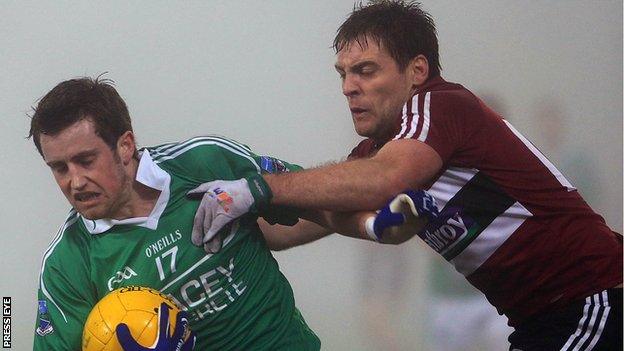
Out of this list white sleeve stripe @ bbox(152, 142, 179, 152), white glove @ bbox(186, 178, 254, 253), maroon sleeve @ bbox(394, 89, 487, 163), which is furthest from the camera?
white sleeve stripe @ bbox(152, 142, 179, 152)

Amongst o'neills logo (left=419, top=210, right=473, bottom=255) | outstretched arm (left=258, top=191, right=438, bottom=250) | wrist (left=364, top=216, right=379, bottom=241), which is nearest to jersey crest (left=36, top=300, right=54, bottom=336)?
outstretched arm (left=258, top=191, right=438, bottom=250)

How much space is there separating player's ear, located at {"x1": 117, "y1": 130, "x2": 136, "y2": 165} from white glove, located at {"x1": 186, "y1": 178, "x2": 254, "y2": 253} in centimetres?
20

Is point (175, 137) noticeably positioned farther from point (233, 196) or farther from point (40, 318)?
point (40, 318)

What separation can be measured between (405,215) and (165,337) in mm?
653

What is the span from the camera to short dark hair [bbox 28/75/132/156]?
251cm

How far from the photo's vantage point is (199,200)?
250 cm

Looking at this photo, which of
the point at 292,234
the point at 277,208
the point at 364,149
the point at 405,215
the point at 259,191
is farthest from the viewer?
the point at 292,234

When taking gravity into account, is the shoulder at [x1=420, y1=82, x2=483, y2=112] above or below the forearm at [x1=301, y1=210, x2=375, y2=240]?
above

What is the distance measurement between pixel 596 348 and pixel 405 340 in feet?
3.48

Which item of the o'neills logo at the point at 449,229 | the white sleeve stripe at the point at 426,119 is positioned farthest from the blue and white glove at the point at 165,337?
the white sleeve stripe at the point at 426,119

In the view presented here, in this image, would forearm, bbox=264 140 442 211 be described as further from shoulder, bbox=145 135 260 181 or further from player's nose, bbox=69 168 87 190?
player's nose, bbox=69 168 87 190

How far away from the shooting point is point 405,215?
2045 millimetres

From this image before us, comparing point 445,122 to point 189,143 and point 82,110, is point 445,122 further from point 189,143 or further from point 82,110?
point 82,110

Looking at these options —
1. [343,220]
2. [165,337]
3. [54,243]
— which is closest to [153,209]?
[54,243]
